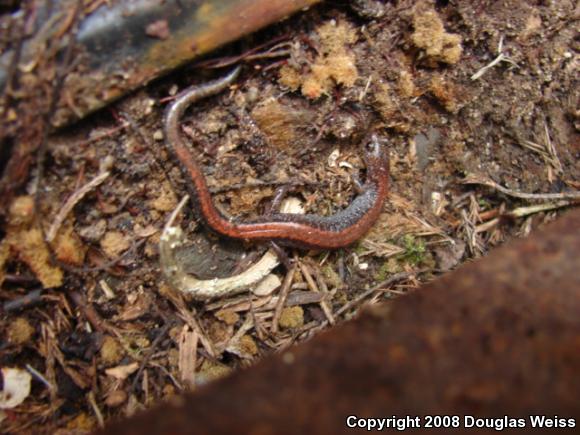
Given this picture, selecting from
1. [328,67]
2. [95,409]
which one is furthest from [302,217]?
[95,409]

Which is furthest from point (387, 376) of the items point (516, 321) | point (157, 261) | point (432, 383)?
point (157, 261)

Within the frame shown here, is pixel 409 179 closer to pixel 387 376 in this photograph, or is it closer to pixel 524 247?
pixel 524 247

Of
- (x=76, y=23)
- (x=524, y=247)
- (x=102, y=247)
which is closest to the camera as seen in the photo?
(x=524, y=247)

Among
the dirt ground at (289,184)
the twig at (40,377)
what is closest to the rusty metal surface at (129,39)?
the dirt ground at (289,184)

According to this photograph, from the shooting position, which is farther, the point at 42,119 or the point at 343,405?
the point at 42,119

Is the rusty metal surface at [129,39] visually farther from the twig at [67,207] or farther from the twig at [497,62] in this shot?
the twig at [497,62]

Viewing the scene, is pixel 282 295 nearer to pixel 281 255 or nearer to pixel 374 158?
pixel 281 255
